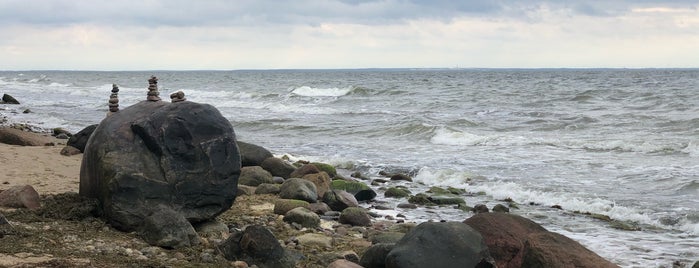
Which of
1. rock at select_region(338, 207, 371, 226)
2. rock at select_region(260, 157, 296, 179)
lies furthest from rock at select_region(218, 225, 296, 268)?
rock at select_region(260, 157, 296, 179)

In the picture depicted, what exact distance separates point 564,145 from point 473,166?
14.5 feet

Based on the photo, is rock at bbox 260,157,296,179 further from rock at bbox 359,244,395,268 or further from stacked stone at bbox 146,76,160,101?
rock at bbox 359,244,395,268

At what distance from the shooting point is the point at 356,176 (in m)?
15.2

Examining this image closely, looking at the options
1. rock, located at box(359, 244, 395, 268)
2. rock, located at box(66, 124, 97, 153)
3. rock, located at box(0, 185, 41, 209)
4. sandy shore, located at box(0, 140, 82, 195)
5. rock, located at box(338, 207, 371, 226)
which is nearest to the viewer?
rock, located at box(359, 244, 395, 268)

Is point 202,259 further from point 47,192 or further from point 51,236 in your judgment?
point 47,192

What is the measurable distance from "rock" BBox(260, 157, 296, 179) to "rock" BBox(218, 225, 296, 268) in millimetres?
7336

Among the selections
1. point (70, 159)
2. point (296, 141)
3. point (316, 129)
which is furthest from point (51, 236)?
point (316, 129)

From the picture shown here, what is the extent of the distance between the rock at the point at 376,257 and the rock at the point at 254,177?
6.11 m

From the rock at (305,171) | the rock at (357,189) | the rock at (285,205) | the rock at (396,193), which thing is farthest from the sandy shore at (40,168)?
the rock at (396,193)

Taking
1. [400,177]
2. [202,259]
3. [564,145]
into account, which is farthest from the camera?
[564,145]

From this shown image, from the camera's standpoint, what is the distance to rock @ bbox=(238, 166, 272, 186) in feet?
43.3

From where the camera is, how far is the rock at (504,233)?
7.23 metres

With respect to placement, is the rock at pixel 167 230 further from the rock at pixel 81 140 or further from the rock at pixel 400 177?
the rock at pixel 81 140

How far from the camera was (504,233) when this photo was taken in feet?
24.3
